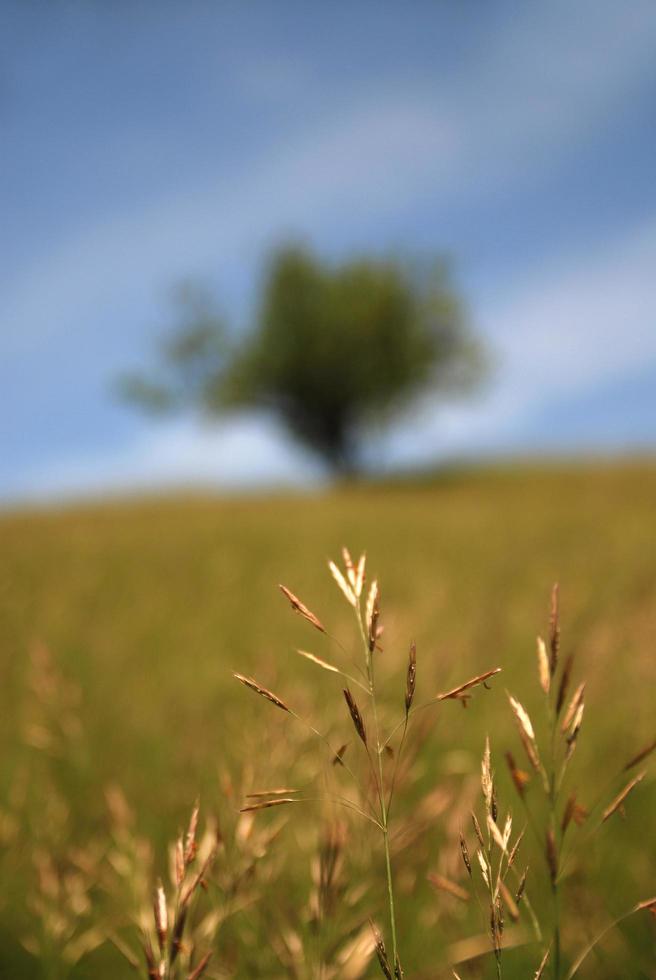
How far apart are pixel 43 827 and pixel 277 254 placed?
39.0m

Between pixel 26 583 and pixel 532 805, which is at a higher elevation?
pixel 26 583

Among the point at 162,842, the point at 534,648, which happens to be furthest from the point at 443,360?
the point at 162,842

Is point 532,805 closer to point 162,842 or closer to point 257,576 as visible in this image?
point 162,842

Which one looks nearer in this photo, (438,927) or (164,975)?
(164,975)

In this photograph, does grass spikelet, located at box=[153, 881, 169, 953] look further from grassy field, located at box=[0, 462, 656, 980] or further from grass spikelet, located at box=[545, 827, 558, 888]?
grass spikelet, located at box=[545, 827, 558, 888]

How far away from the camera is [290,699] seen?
5.97ft

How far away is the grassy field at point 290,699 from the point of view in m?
1.55

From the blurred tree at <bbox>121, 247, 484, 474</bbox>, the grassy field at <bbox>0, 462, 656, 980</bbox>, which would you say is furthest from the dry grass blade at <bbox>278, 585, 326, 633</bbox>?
the blurred tree at <bbox>121, 247, 484, 474</bbox>

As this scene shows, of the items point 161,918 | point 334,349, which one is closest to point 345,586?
point 161,918

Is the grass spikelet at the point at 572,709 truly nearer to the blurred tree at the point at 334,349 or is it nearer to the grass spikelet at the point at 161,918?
the grass spikelet at the point at 161,918

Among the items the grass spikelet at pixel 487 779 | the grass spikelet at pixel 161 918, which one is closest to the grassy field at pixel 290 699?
the grass spikelet at pixel 161 918

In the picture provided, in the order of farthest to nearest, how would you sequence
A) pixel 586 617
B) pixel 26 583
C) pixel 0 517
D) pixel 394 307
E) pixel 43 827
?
pixel 394 307 → pixel 0 517 → pixel 26 583 → pixel 586 617 → pixel 43 827

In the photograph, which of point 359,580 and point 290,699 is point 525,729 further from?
point 290,699

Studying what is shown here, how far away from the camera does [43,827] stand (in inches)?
76.3
